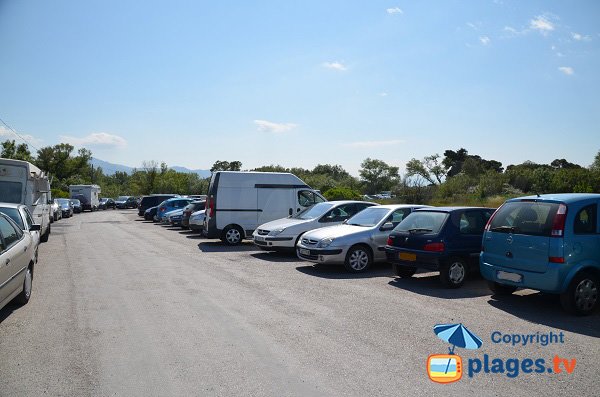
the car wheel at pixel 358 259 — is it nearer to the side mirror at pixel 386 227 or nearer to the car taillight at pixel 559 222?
the side mirror at pixel 386 227

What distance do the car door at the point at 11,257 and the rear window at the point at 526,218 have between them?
7478 millimetres

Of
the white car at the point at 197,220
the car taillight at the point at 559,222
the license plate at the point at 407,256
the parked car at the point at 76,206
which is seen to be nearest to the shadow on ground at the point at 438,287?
the license plate at the point at 407,256

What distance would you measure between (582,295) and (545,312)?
58 centimetres

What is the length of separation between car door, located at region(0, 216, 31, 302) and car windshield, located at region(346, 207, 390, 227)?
23.9 ft

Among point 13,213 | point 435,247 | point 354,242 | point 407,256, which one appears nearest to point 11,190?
point 13,213

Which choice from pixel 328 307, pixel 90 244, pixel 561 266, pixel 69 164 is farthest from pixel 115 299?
pixel 69 164

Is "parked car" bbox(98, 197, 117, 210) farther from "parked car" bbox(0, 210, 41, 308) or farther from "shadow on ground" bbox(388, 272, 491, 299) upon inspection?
"shadow on ground" bbox(388, 272, 491, 299)

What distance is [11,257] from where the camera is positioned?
6949mm

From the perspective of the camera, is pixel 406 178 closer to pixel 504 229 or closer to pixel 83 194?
pixel 504 229

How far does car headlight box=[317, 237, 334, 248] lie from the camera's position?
1113 centimetres

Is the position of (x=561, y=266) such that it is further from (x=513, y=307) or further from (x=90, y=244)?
(x=90, y=244)

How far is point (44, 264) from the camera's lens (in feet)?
40.5

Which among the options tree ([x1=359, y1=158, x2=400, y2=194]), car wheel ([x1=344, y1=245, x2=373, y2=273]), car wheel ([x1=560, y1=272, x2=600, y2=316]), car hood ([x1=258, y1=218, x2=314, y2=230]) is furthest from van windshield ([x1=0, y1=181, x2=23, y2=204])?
Answer: tree ([x1=359, y1=158, x2=400, y2=194])

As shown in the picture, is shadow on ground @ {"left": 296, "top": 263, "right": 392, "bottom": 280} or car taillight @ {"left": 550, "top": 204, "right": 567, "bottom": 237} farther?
shadow on ground @ {"left": 296, "top": 263, "right": 392, "bottom": 280}
